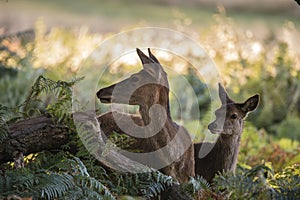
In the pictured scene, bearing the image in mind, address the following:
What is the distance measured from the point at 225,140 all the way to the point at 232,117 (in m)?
0.19

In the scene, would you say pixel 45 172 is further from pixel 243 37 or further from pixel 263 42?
pixel 263 42

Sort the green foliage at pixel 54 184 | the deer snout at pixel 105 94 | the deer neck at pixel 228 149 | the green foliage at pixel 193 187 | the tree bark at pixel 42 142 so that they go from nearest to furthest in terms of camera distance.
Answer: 1. the green foliage at pixel 54 184
2. the green foliage at pixel 193 187
3. the tree bark at pixel 42 142
4. the deer snout at pixel 105 94
5. the deer neck at pixel 228 149

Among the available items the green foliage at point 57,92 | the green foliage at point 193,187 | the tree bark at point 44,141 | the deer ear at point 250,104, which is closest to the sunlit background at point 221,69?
the deer ear at point 250,104

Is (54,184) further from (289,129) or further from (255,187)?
(289,129)

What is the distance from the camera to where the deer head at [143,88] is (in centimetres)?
432

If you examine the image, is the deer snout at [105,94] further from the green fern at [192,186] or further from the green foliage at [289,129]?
the green foliage at [289,129]

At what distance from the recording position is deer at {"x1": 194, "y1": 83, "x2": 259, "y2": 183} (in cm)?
480

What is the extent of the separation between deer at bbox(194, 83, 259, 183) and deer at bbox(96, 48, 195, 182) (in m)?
0.38

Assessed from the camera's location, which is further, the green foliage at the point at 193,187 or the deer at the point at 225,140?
the deer at the point at 225,140

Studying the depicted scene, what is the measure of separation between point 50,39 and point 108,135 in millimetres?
5671

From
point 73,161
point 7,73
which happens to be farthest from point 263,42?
point 73,161

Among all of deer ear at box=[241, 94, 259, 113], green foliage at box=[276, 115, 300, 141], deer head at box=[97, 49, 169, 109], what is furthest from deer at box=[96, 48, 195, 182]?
green foliage at box=[276, 115, 300, 141]

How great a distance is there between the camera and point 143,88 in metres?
4.38

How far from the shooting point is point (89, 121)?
4.11 meters
